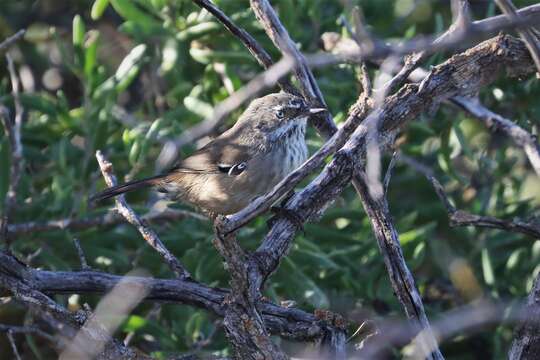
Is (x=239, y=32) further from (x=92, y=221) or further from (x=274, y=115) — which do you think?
(x=92, y=221)

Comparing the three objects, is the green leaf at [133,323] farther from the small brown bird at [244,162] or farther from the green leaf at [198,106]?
the green leaf at [198,106]

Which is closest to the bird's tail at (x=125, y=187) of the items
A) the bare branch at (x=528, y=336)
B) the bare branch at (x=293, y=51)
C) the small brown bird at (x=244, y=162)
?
the small brown bird at (x=244, y=162)

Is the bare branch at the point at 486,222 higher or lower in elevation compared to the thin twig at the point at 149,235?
lower

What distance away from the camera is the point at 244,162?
18.2 feet

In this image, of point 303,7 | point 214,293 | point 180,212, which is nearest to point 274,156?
point 180,212

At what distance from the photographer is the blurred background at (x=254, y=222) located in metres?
5.51

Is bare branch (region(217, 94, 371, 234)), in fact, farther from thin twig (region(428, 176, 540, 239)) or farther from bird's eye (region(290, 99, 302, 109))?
bird's eye (region(290, 99, 302, 109))

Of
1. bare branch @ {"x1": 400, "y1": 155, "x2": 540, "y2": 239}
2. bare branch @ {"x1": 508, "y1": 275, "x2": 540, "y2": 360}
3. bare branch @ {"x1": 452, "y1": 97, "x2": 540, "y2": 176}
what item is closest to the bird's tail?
bare branch @ {"x1": 400, "y1": 155, "x2": 540, "y2": 239}

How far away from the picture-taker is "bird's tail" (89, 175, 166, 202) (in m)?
4.99

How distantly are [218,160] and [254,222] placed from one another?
51 centimetres

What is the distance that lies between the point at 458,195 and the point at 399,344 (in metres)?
1.59

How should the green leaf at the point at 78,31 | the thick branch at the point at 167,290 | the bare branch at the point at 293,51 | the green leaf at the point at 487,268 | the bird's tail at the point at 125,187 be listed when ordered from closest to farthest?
the thick branch at the point at 167,290 → the bare branch at the point at 293,51 → the bird's tail at the point at 125,187 → the green leaf at the point at 78,31 → the green leaf at the point at 487,268

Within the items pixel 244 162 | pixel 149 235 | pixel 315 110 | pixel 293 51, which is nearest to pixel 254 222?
pixel 244 162

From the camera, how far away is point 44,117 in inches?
245
